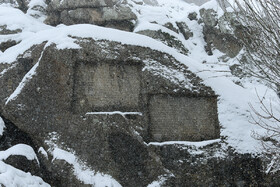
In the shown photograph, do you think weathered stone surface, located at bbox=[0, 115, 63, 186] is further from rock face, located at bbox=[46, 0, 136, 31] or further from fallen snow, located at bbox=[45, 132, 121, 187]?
rock face, located at bbox=[46, 0, 136, 31]

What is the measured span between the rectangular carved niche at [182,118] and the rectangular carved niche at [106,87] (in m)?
0.65

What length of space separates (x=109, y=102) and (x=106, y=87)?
433 millimetres

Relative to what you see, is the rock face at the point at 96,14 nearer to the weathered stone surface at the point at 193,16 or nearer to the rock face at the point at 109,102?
the weathered stone surface at the point at 193,16

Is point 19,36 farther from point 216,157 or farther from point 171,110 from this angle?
point 216,157

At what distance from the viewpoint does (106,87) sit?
8.30 meters

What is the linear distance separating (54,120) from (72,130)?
58cm

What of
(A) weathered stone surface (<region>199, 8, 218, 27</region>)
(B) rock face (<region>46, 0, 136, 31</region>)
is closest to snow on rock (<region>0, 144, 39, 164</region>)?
(B) rock face (<region>46, 0, 136, 31</region>)

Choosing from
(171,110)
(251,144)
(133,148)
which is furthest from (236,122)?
(133,148)

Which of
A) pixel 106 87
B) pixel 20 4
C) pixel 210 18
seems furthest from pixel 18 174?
pixel 210 18

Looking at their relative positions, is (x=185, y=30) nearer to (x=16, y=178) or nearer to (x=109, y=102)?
(x=109, y=102)

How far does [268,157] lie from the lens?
7750mm

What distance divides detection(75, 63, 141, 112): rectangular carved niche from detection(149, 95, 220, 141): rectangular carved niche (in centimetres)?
65

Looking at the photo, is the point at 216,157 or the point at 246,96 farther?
the point at 246,96

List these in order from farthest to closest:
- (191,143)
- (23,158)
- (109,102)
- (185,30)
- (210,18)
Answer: (185,30) < (210,18) < (109,102) < (191,143) < (23,158)
